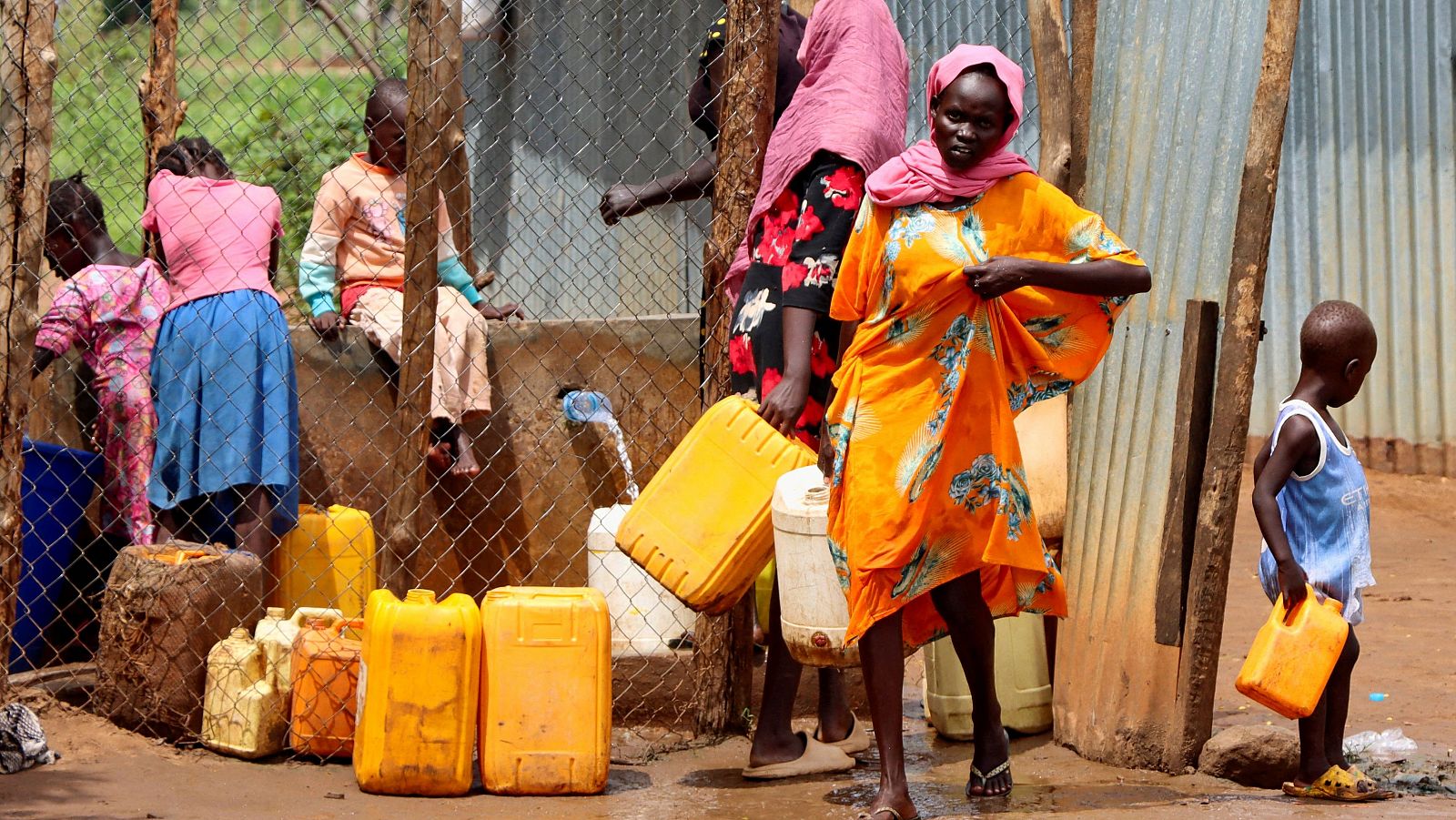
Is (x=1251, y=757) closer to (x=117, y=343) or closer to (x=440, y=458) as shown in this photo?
(x=440, y=458)

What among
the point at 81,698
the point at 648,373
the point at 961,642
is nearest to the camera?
the point at 961,642

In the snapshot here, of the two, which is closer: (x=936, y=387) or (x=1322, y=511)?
(x=936, y=387)

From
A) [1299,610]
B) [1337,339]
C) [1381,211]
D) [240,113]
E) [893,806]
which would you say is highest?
[240,113]

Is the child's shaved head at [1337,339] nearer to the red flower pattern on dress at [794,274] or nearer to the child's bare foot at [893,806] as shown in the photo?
the red flower pattern on dress at [794,274]

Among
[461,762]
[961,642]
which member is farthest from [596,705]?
[961,642]

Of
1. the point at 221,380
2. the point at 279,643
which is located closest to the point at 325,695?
the point at 279,643

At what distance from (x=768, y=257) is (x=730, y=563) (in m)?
0.81

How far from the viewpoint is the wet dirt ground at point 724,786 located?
142 inches

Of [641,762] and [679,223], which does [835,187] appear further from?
[679,223]

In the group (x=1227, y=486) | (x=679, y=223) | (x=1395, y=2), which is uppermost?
(x=1395, y=2)

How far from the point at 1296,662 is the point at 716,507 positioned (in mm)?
1451

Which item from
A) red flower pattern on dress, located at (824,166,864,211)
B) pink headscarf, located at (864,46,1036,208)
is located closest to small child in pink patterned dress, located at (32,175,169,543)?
red flower pattern on dress, located at (824,166,864,211)

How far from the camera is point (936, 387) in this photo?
3.39 metres

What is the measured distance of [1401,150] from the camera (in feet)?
28.0
